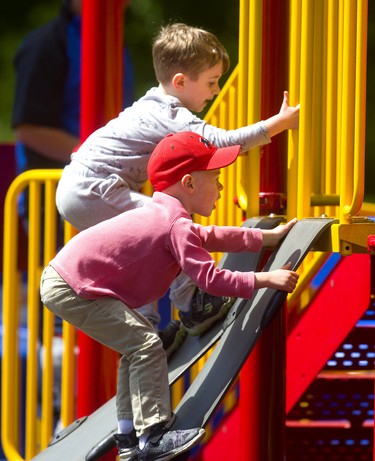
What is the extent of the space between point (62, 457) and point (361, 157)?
1.27m

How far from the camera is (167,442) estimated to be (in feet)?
10.4

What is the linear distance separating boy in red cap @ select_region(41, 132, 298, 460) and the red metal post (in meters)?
0.46

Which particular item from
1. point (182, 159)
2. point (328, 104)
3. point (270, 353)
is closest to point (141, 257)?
point (182, 159)

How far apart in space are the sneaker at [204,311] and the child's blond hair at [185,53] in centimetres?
68

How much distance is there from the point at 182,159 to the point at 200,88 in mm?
454

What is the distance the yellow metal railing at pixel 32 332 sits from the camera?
189 inches

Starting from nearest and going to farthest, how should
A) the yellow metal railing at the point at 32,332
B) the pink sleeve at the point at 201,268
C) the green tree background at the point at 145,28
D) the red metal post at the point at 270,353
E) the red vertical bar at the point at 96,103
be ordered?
the pink sleeve at the point at 201,268 < the red metal post at the point at 270,353 < the red vertical bar at the point at 96,103 < the yellow metal railing at the point at 32,332 < the green tree background at the point at 145,28

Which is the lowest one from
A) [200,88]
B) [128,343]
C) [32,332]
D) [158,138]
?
[32,332]

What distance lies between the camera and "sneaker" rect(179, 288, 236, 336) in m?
3.62

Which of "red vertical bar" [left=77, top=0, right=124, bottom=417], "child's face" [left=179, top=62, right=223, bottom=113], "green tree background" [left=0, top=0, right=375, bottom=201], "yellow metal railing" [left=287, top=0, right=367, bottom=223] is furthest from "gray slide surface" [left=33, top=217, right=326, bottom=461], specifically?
"green tree background" [left=0, top=0, right=375, bottom=201]

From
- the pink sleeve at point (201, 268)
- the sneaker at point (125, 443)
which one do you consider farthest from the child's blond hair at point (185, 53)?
the sneaker at point (125, 443)

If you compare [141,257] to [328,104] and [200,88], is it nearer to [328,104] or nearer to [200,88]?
[200,88]

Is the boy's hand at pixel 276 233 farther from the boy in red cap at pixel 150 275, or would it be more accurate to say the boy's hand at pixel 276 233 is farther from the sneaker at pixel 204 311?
the sneaker at pixel 204 311

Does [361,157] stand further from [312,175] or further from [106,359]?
[106,359]
